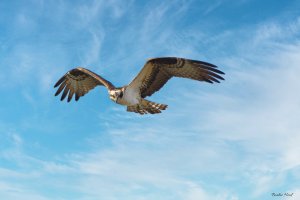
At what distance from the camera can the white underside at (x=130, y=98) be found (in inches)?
542

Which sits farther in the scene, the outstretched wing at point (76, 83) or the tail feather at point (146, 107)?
the outstretched wing at point (76, 83)

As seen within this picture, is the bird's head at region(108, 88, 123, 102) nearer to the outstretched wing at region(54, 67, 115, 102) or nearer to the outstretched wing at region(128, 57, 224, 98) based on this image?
the outstretched wing at region(128, 57, 224, 98)

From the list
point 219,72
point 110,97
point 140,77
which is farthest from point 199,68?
point 110,97

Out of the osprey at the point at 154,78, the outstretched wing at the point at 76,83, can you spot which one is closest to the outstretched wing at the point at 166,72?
the osprey at the point at 154,78

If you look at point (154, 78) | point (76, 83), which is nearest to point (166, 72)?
point (154, 78)

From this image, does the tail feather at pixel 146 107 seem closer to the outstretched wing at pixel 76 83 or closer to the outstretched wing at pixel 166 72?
the outstretched wing at pixel 166 72

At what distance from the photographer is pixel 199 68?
1311 cm

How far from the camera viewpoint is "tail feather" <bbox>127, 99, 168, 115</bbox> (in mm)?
13594

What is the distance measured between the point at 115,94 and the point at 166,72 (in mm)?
1497

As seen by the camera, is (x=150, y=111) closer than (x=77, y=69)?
Yes

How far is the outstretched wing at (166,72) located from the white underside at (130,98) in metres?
0.14

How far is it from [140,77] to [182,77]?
3.69 feet

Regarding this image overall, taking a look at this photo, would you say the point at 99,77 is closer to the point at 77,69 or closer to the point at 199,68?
the point at 77,69

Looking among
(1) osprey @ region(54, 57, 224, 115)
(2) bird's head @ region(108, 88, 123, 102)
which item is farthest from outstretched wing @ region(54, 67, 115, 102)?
(2) bird's head @ region(108, 88, 123, 102)
